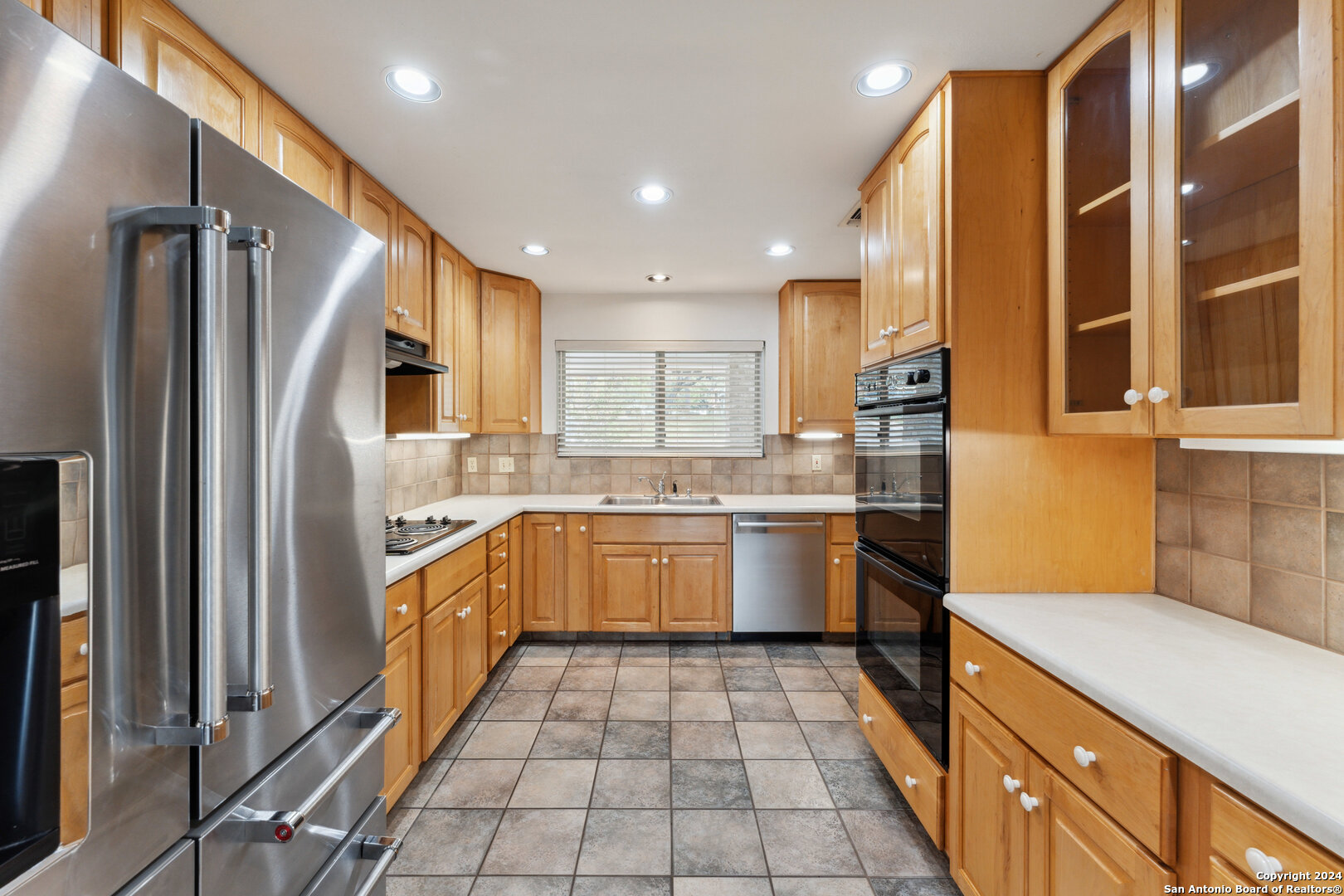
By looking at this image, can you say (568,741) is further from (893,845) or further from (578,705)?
(893,845)

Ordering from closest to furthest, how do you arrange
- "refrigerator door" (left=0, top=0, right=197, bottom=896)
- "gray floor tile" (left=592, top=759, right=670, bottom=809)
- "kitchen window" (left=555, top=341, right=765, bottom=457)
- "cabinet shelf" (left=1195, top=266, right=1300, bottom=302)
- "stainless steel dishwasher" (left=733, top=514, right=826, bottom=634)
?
"refrigerator door" (left=0, top=0, right=197, bottom=896), "cabinet shelf" (left=1195, top=266, right=1300, bottom=302), "gray floor tile" (left=592, top=759, right=670, bottom=809), "stainless steel dishwasher" (left=733, top=514, right=826, bottom=634), "kitchen window" (left=555, top=341, right=765, bottom=457)

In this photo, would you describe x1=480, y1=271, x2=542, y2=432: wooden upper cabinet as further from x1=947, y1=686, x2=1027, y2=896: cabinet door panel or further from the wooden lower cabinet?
x1=947, y1=686, x2=1027, y2=896: cabinet door panel

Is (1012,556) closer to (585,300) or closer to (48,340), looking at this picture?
(48,340)

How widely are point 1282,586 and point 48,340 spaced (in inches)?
83.4

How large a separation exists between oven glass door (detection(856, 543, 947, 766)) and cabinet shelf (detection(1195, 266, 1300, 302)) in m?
0.92

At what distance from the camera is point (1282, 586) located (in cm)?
124

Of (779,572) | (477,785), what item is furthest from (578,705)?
(779,572)

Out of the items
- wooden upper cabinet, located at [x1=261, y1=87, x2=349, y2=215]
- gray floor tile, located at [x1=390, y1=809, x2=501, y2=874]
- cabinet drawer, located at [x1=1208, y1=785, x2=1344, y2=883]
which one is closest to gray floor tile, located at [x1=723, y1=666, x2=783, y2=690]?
gray floor tile, located at [x1=390, y1=809, x2=501, y2=874]

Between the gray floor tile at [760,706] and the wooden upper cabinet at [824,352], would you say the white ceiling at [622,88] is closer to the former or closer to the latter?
the wooden upper cabinet at [824,352]

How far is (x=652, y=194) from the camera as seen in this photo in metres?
2.38

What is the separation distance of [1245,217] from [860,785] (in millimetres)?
2012

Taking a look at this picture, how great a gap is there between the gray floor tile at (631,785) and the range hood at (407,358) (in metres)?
1.81

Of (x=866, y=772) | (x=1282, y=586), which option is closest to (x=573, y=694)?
(x=866, y=772)

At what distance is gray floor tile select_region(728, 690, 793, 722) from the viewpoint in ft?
8.62
